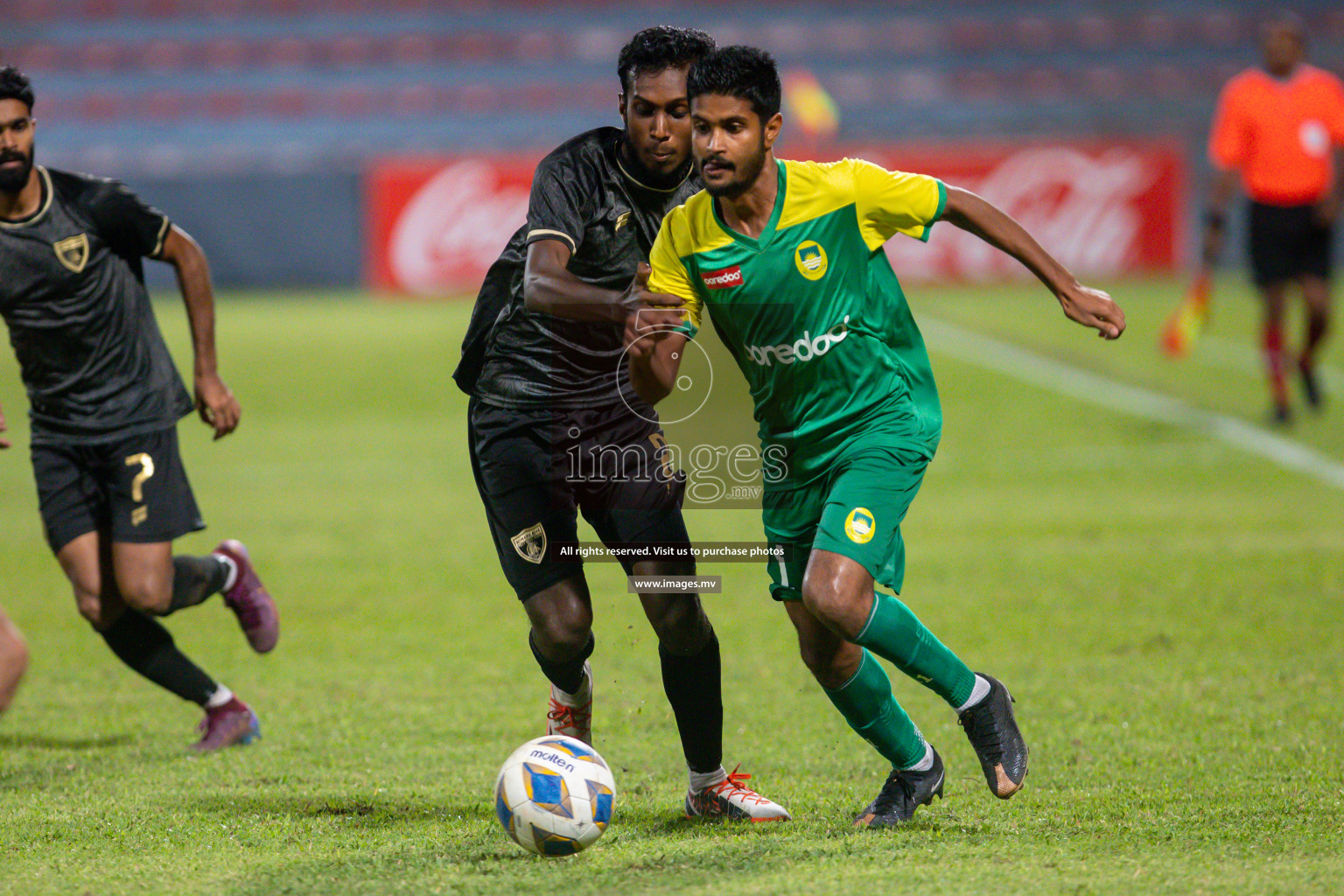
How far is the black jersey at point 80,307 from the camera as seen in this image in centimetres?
503

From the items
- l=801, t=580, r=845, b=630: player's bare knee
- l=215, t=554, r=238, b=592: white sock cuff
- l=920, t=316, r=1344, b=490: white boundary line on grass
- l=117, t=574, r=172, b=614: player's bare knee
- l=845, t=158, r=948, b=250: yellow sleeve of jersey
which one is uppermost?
l=845, t=158, r=948, b=250: yellow sleeve of jersey

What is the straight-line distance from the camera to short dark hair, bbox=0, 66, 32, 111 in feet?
15.7

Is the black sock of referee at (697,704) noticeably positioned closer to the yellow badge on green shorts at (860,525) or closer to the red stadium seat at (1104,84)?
the yellow badge on green shorts at (860,525)

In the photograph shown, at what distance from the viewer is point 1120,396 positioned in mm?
13984

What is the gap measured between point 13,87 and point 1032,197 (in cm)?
2074

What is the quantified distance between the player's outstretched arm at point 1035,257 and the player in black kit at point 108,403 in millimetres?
2625

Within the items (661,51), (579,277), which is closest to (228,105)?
(579,277)

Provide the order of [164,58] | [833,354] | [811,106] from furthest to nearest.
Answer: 1. [164,58]
2. [811,106]
3. [833,354]

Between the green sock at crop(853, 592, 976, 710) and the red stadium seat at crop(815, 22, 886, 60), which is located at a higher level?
the red stadium seat at crop(815, 22, 886, 60)

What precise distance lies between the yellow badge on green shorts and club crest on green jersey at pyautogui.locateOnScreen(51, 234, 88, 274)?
9.42 feet

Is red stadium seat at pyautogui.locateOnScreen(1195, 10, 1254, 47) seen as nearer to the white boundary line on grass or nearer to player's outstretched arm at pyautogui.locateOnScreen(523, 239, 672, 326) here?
the white boundary line on grass

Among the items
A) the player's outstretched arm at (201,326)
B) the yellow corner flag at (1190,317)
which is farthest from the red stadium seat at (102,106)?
the player's outstretched arm at (201,326)

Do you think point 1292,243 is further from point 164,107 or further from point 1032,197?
point 164,107

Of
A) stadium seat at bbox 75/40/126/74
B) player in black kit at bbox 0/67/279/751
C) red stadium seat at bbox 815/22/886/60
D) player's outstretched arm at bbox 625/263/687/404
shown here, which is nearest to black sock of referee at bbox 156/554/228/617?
player in black kit at bbox 0/67/279/751
